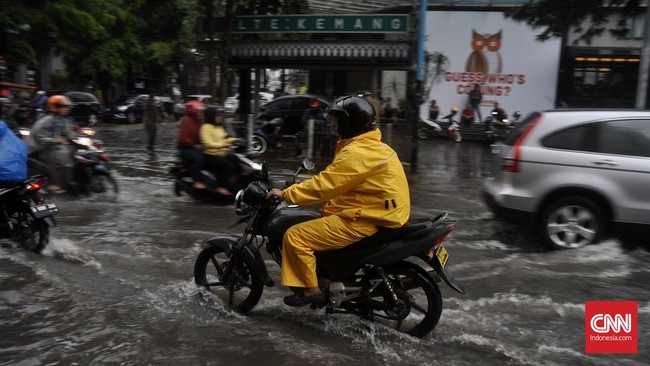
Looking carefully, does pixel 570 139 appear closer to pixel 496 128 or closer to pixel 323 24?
pixel 323 24

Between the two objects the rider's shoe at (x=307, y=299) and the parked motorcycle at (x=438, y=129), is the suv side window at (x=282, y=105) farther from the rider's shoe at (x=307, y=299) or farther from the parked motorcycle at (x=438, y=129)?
the rider's shoe at (x=307, y=299)

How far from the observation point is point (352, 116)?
4.18 metres

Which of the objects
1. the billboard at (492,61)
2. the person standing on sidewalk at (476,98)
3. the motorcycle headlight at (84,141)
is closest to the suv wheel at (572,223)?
the motorcycle headlight at (84,141)

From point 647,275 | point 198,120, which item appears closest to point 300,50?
point 198,120

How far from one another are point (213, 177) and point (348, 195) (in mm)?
5492

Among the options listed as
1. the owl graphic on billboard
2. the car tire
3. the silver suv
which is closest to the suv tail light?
the silver suv

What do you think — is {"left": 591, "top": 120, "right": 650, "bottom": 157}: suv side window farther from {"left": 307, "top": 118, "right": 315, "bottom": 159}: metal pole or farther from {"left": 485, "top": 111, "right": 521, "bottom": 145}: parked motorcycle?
{"left": 485, "top": 111, "right": 521, "bottom": 145}: parked motorcycle

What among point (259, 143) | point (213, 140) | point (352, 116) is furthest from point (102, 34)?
point (352, 116)

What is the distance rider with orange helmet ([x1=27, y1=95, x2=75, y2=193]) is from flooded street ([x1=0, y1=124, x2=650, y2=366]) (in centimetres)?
77

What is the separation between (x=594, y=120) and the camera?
22.7 ft

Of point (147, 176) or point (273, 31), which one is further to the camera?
point (273, 31)

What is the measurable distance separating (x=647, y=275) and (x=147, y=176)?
919cm

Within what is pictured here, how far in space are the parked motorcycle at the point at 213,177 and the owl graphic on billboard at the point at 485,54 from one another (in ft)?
54.3

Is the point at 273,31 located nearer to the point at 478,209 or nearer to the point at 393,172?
the point at 478,209
